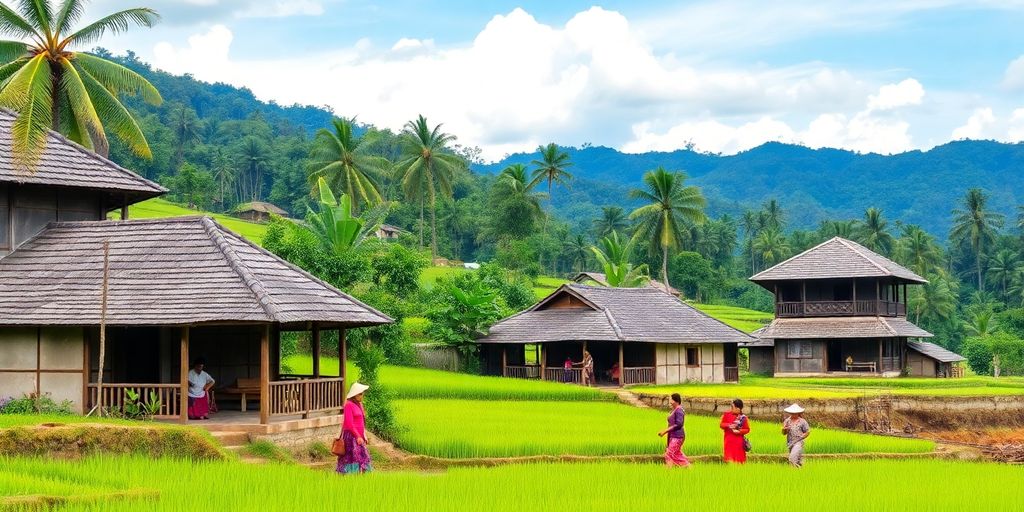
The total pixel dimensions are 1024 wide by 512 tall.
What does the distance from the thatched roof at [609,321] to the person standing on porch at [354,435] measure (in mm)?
23080

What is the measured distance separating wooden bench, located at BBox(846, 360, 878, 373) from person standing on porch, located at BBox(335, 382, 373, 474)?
37008 millimetres

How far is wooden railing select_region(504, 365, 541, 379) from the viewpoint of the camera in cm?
4324

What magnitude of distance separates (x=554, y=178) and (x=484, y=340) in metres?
38.6

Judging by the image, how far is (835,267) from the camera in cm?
5069

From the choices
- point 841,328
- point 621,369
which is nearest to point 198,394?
point 621,369

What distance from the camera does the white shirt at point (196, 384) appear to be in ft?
70.1

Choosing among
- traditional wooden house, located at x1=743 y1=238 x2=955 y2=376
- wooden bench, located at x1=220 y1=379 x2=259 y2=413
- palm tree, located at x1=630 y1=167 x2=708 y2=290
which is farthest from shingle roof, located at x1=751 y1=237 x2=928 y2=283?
wooden bench, located at x1=220 y1=379 x2=259 y2=413

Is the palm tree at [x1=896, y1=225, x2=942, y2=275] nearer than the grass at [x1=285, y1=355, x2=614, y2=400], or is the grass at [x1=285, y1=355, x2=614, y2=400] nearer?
the grass at [x1=285, y1=355, x2=614, y2=400]

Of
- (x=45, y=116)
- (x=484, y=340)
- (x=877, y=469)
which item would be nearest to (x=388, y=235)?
(x=484, y=340)

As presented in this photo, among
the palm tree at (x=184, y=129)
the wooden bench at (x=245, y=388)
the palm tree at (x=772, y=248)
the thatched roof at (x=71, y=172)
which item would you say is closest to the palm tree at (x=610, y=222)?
the palm tree at (x=772, y=248)

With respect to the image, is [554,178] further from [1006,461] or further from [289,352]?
[1006,461]

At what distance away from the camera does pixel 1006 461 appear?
2631cm

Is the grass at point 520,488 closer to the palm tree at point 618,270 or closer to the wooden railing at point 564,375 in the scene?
the wooden railing at point 564,375

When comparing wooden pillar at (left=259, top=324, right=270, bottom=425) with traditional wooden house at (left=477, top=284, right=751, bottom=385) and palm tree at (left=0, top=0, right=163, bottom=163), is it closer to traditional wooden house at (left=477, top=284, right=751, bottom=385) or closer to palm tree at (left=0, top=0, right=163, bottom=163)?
palm tree at (left=0, top=0, right=163, bottom=163)
